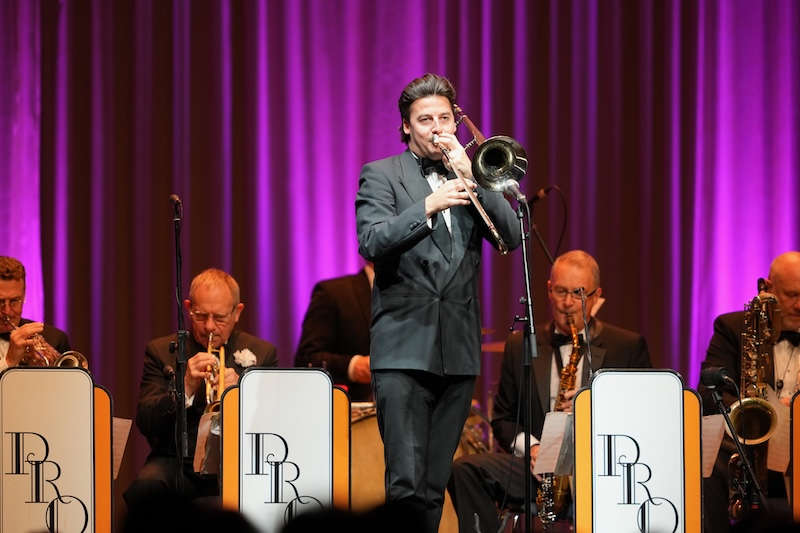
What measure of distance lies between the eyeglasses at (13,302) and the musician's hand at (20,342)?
0.48 metres

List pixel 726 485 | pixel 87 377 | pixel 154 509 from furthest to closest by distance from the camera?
pixel 726 485 → pixel 87 377 → pixel 154 509

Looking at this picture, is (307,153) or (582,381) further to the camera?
(307,153)

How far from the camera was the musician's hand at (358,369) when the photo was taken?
20.8 feet

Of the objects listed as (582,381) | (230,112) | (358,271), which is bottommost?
(582,381)

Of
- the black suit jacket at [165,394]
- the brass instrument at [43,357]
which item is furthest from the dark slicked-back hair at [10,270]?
the black suit jacket at [165,394]

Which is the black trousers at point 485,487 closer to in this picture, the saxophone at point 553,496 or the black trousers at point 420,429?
the saxophone at point 553,496

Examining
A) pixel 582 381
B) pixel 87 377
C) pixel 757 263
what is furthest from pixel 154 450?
pixel 757 263

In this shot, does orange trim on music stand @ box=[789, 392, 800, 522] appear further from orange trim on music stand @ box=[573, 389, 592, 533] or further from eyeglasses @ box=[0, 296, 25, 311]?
eyeglasses @ box=[0, 296, 25, 311]

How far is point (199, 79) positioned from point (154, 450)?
290cm

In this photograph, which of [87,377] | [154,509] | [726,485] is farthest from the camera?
[726,485]

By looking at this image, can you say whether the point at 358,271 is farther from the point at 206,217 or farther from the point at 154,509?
the point at 154,509

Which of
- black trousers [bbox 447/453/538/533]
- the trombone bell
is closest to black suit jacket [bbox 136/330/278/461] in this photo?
black trousers [bbox 447/453/538/533]

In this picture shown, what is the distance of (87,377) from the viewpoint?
4.21 m

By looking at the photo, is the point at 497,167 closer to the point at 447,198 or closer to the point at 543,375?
the point at 447,198
